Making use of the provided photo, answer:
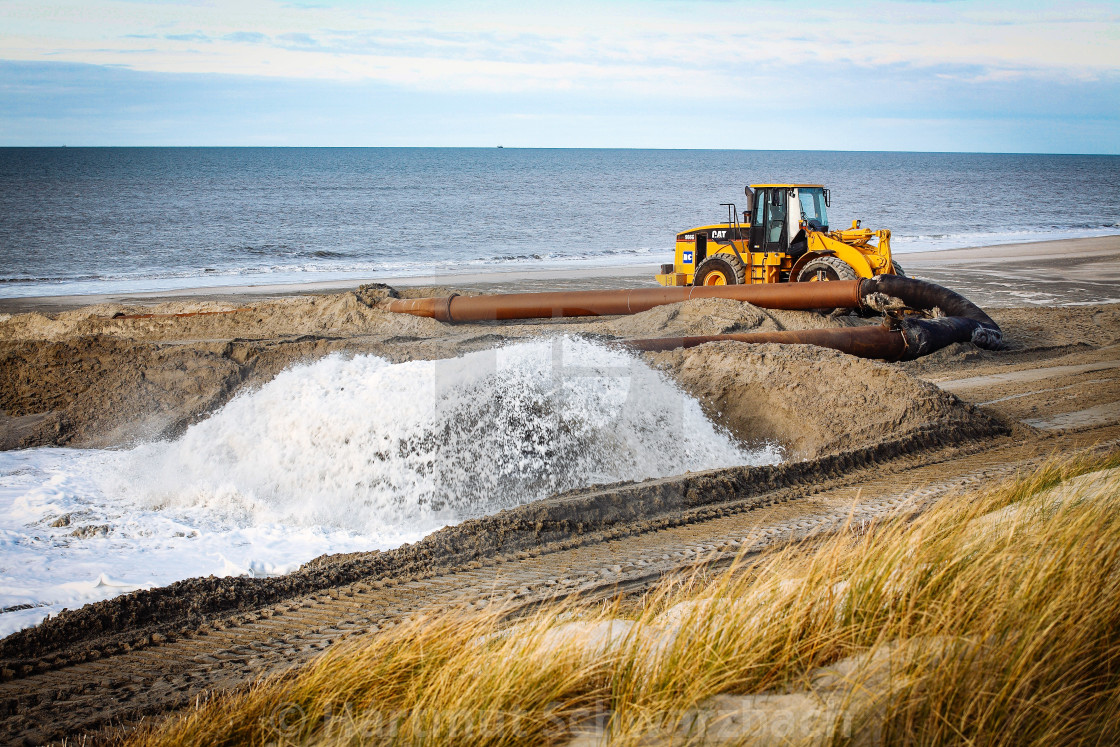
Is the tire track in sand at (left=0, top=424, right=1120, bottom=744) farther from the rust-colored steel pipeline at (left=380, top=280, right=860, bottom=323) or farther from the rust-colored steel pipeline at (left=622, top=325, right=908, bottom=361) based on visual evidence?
the rust-colored steel pipeline at (left=380, top=280, right=860, bottom=323)

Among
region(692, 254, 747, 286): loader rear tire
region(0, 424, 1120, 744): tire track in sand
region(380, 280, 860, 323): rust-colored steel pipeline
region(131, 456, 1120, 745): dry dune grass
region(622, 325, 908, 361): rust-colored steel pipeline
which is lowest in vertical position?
region(0, 424, 1120, 744): tire track in sand

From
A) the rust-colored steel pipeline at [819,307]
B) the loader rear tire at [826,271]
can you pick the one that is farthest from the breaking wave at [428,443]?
the loader rear tire at [826,271]

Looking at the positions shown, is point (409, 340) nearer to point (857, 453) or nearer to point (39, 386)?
point (39, 386)

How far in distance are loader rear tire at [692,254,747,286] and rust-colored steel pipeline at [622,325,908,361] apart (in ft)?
13.6

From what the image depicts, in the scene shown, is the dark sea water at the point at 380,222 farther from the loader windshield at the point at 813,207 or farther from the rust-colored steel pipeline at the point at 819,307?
the loader windshield at the point at 813,207

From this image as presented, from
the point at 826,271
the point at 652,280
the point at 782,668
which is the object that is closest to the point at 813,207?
the point at 826,271

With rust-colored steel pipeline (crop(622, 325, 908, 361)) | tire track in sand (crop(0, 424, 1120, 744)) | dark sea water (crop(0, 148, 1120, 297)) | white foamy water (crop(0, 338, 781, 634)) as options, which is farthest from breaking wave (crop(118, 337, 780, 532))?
dark sea water (crop(0, 148, 1120, 297))

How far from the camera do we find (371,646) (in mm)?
3338

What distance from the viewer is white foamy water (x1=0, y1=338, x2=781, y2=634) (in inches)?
241

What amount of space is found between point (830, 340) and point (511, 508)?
6.13m

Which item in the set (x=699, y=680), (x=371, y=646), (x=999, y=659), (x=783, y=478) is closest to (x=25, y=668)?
(x=371, y=646)

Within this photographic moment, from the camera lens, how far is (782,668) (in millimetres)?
2951

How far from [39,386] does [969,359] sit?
44.7 ft

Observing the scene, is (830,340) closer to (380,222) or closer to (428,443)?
(428,443)
